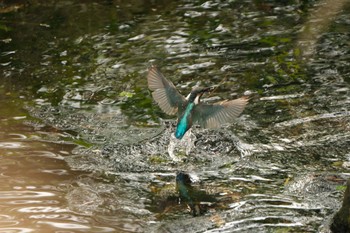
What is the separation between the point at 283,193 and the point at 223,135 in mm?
1418

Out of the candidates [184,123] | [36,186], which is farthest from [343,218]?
[36,186]

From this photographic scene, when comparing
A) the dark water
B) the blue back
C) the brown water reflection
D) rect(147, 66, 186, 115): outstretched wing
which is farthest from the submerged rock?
rect(147, 66, 186, 115): outstretched wing

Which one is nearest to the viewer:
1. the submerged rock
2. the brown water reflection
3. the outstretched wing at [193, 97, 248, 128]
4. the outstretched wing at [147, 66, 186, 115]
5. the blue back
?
the submerged rock

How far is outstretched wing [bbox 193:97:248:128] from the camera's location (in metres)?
6.45

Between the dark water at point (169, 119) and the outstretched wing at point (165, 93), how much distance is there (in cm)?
43

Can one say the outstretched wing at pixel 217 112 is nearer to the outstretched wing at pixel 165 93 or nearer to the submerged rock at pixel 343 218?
the outstretched wing at pixel 165 93

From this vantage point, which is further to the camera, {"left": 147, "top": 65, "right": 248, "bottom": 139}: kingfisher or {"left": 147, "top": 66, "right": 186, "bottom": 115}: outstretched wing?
{"left": 147, "top": 66, "right": 186, "bottom": 115}: outstretched wing

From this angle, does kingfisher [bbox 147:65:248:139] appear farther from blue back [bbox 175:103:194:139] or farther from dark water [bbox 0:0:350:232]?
dark water [bbox 0:0:350:232]

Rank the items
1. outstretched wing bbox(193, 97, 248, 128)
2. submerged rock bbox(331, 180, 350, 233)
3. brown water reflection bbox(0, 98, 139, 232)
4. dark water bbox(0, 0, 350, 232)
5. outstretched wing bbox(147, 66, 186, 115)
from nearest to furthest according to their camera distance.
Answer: submerged rock bbox(331, 180, 350, 233), brown water reflection bbox(0, 98, 139, 232), dark water bbox(0, 0, 350, 232), outstretched wing bbox(193, 97, 248, 128), outstretched wing bbox(147, 66, 186, 115)

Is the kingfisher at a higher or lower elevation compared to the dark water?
higher

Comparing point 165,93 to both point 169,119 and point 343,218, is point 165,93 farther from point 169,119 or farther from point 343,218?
point 343,218

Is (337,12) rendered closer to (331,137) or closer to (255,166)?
(331,137)

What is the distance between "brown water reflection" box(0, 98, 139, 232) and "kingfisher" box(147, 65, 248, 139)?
3.52ft

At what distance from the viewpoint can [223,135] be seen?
7.07 metres
